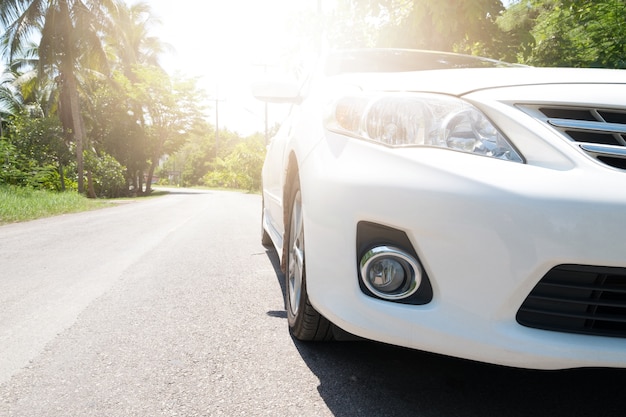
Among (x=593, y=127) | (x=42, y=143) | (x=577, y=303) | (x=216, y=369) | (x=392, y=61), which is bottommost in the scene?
(x=216, y=369)

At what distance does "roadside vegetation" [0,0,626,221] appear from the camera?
741cm

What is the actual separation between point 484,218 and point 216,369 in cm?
129

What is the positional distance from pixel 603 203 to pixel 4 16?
70.8 ft

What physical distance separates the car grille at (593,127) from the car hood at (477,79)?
5.2 inches

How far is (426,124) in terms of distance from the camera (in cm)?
173

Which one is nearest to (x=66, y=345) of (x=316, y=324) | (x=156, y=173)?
(x=316, y=324)

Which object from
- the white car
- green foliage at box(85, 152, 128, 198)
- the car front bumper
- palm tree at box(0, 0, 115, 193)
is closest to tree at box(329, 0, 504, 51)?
the white car

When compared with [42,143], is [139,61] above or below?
above

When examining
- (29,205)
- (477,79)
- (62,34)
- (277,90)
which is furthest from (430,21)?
(62,34)

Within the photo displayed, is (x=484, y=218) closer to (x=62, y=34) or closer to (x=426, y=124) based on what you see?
(x=426, y=124)

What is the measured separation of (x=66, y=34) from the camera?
20.1 meters

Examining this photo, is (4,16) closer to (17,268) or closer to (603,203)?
(17,268)

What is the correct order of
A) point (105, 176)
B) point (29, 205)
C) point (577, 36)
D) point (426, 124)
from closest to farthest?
point (426, 124)
point (577, 36)
point (29, 205)
point (105, 176)

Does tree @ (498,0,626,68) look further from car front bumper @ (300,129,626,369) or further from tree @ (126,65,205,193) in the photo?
tree @ (126,65,205,193)
